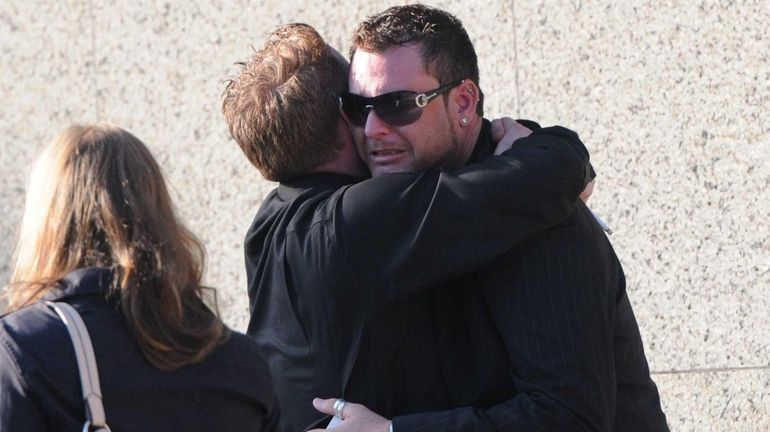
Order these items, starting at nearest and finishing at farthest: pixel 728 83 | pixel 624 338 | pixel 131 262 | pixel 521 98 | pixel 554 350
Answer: pixel 131 262, pixel 554 350, pixel 624 338, pixel 728 83, pixel 521 98

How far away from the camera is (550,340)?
255 cm

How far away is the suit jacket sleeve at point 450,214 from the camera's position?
8.42 ft

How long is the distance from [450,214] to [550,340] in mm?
317

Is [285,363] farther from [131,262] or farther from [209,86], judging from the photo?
[209,86]

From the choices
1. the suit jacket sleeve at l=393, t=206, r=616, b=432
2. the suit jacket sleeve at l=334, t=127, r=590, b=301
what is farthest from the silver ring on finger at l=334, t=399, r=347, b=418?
the suit jacket sleeve at l=334, t=127, r=590, b=301

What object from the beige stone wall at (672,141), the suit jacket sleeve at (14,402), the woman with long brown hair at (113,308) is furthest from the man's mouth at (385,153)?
the beige stone wall at (672,141)

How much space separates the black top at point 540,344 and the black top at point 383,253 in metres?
0.06

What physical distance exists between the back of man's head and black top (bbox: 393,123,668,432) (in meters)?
0.45

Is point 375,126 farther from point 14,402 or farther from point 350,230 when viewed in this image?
point 14,402

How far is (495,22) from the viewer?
4.41 m

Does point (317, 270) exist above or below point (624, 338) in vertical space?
above

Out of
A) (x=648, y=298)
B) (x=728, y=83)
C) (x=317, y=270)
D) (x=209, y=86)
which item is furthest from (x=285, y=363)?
(x=209, y=86)

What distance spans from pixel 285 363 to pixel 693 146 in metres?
1.82

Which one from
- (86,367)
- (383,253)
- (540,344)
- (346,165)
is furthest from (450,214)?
(86,367)
